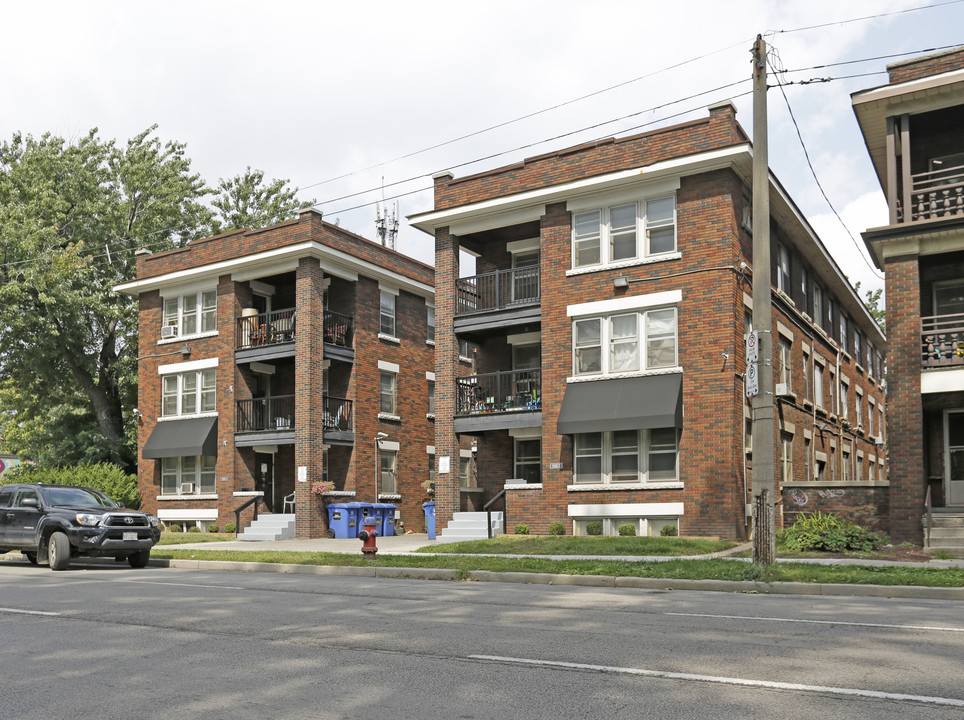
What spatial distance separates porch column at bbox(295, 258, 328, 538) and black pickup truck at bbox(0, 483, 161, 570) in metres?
10.0

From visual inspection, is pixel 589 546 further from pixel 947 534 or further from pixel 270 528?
pixel 270 528

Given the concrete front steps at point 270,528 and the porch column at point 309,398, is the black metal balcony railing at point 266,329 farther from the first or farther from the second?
the concrete front steps at point 270,528

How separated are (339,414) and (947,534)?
19.6 meters

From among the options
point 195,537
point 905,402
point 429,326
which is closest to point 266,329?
point 429,326

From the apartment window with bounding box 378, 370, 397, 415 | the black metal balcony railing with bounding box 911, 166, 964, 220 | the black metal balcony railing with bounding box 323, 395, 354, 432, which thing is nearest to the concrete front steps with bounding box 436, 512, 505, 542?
the black metal balcony railing with bounding box 323, 395, 354, 432

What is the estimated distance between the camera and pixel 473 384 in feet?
92.4

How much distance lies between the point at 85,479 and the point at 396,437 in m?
11.4

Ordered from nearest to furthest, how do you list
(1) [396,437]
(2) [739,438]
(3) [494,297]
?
1. (2) [739,438]
2. (3) [494,297]
3. (1) [396,437]

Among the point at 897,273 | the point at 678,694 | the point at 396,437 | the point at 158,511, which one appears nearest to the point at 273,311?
the point at 396,437

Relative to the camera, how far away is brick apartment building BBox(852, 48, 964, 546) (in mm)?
19719

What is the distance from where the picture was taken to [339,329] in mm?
31969

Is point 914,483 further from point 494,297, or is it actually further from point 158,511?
point 158,511

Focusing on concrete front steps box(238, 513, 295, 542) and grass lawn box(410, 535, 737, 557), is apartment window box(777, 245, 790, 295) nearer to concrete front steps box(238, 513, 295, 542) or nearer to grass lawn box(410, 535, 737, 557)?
grass lawn box(410, 535, 737, 557)

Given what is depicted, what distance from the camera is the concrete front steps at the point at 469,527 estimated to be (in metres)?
25.2
